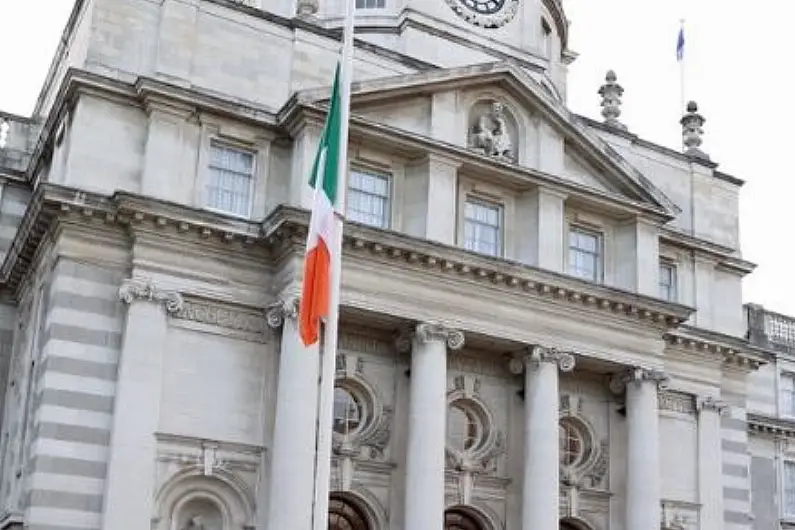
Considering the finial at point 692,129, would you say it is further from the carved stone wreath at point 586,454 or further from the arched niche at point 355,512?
the arched niche at point 355,512

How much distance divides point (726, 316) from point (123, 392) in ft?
60.9

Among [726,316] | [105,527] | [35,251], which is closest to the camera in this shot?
[105,527]

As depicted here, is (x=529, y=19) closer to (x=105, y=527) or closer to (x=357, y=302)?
(x=357, y=302)

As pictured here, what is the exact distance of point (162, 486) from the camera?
26281 mm

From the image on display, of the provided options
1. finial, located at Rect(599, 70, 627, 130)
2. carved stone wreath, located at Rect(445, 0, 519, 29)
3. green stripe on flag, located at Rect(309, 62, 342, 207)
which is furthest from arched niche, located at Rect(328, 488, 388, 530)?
carved stone wreath, located at Rect(445, 0, 519, 29)

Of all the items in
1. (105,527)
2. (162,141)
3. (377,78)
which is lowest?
(105,527)

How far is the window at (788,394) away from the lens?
46.2 m

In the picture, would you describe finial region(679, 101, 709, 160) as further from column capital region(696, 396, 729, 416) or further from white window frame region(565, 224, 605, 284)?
column capital region(696, 396, 729, 416)

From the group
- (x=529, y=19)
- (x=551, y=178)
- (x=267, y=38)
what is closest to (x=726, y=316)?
(x=551, y=178)

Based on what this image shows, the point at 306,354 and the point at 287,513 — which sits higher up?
the point at 306,354

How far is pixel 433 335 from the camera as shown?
2880 cm

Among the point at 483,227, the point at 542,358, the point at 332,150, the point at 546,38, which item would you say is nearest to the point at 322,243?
the point at 332,150

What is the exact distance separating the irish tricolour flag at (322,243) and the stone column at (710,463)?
17366 mm

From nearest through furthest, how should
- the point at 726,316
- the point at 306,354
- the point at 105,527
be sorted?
the point at 105,527, the point at 306,354, the point at 726,316
